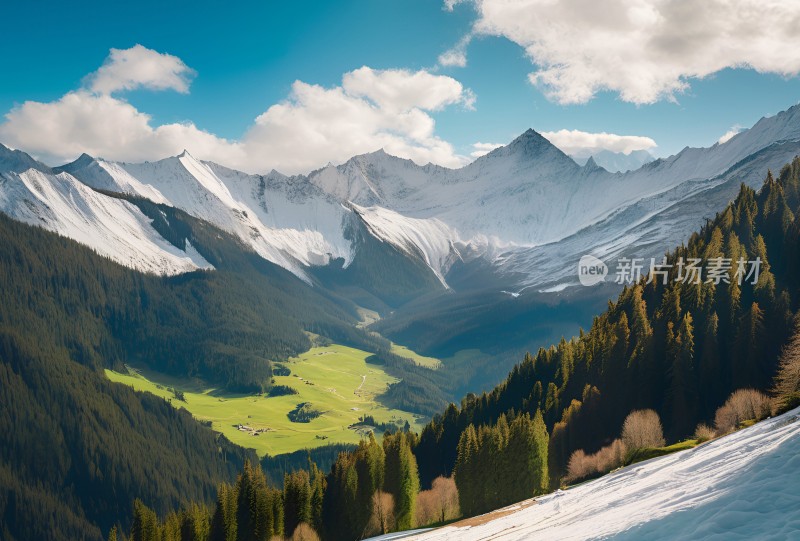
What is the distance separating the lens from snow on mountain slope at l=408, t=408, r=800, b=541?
27.4m

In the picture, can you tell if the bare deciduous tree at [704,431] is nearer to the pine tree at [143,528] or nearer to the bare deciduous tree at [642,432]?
the bare deciduous tree at [642,432]

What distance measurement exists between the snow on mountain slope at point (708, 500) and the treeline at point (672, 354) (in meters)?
50.8

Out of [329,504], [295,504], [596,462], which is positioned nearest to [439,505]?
[329,504]

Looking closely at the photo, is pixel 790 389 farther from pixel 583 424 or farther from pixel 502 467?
pixel 502 467

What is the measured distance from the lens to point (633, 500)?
4138 cm

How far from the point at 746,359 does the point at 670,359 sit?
1131cm

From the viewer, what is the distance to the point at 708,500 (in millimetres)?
31125

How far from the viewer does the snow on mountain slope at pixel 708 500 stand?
89.9ft

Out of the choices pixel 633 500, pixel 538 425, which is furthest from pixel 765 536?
pixel 538 425

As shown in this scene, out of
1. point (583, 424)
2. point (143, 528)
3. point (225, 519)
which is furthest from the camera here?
point (143, 528)

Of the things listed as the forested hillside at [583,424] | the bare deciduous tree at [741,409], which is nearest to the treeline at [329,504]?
the forested hillside at [583,424]

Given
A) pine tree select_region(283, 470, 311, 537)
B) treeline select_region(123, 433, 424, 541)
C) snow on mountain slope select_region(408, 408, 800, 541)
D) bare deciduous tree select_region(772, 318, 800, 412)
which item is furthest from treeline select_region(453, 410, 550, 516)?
snow on mountain slope select_region(408, 408, 800, 541)

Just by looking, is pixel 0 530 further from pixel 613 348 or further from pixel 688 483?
pixel 688 483

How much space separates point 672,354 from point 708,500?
7868 cm
